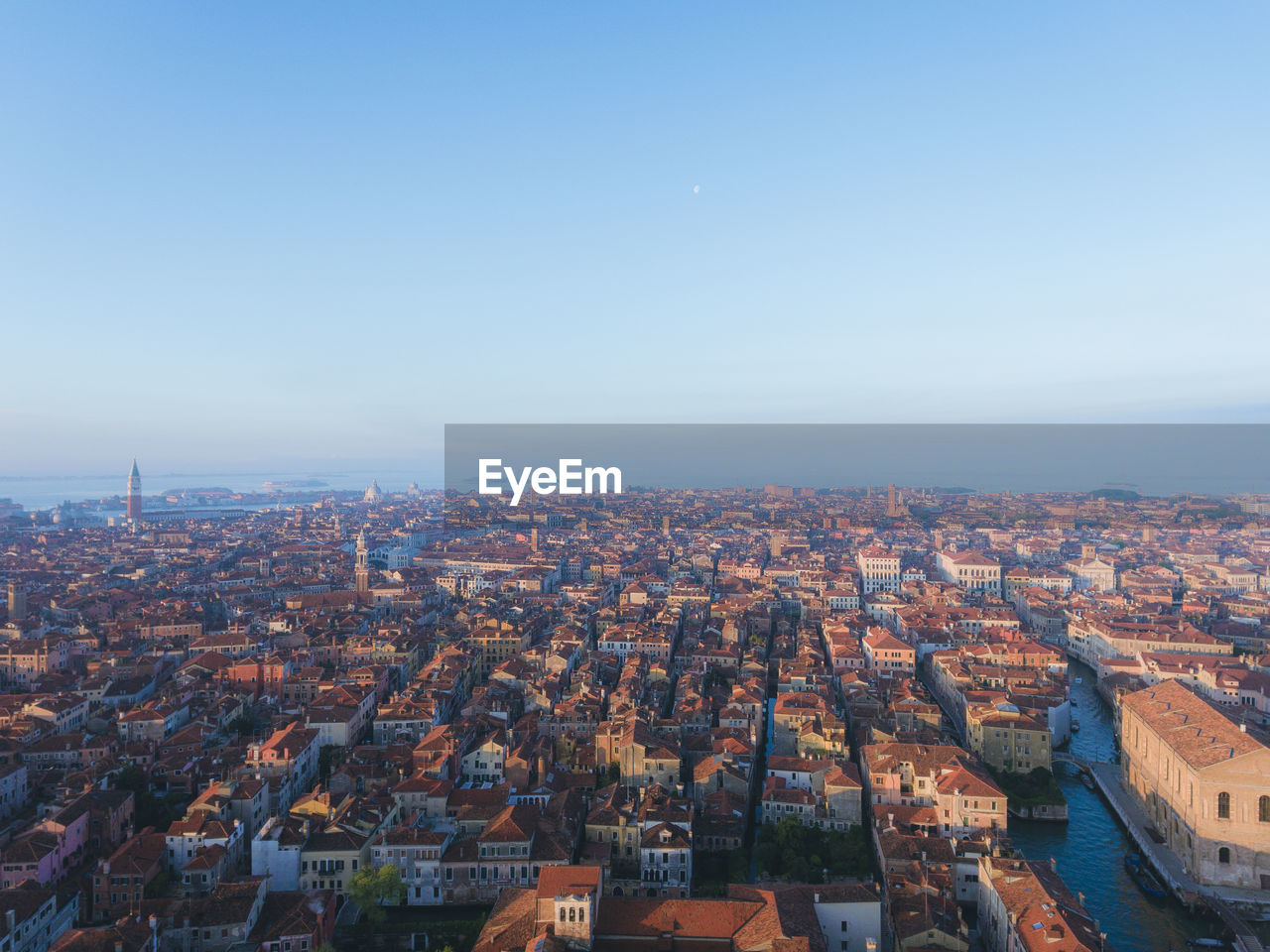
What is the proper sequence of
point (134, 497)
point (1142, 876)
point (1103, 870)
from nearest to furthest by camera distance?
point (1142, 876), point (1103, 870), point (134, 497)

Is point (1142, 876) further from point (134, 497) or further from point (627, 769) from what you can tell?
point (134, 497)

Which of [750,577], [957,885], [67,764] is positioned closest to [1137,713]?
[957,885]

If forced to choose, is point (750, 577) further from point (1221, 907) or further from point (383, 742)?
point (1221, 907)

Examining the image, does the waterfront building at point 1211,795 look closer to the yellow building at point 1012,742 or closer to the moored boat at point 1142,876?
the moored boat at point 1142,876

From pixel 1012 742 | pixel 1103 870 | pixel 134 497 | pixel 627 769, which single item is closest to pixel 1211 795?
pixel 1103 870

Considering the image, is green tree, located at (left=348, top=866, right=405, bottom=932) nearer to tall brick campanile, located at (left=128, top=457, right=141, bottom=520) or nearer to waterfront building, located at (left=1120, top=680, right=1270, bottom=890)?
waterfront building, located at (left=1120, top=680, right=1270, bottom=890)

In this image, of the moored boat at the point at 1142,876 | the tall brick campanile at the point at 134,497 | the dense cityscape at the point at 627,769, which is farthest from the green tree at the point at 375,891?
the tall brick campanile at the point at 134,497

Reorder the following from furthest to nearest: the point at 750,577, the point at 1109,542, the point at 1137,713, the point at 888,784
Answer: the point at 1109,542
the point at 750,577
the point at 1137,713
the point at 888,784
